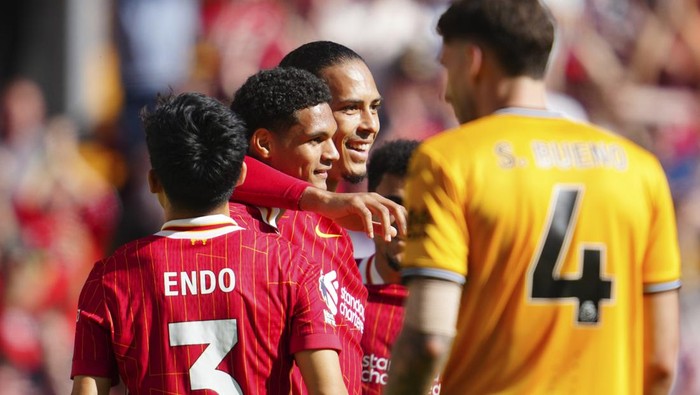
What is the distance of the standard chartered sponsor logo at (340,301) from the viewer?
4015 mm

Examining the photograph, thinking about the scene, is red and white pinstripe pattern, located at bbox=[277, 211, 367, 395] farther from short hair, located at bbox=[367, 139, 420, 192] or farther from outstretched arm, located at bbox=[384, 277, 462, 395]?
short hair, located at bbox=[367, 139, 420, 192]

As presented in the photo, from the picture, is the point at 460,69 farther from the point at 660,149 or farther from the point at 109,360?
the point at 660,149

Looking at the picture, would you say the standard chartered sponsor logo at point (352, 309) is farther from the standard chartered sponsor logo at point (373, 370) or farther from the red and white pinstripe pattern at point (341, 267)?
the standard chartered sponsor logo at point (373, 370)

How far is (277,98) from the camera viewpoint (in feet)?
14.9

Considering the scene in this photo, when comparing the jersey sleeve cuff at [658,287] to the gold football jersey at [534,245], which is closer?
the gold football jersey at [534,245]

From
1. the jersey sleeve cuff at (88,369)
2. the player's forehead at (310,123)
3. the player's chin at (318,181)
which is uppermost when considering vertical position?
the player's forehead at (310,123)

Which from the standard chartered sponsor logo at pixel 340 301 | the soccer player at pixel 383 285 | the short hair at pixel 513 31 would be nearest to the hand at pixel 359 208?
the standard chartered sponsor logo at pixel 340 301

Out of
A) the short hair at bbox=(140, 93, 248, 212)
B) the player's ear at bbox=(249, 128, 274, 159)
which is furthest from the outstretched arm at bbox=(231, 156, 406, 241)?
the short hair at bbox=(140, 93, 248, 212)

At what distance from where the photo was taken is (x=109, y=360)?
379 centimetres

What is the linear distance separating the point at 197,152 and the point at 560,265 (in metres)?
1.13

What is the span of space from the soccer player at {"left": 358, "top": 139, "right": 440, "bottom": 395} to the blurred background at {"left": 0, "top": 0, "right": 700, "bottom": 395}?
405 cm

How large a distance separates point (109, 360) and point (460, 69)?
134 centimetres

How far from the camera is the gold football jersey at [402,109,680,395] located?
3258 millimetres

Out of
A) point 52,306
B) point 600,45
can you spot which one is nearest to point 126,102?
point 52,306
